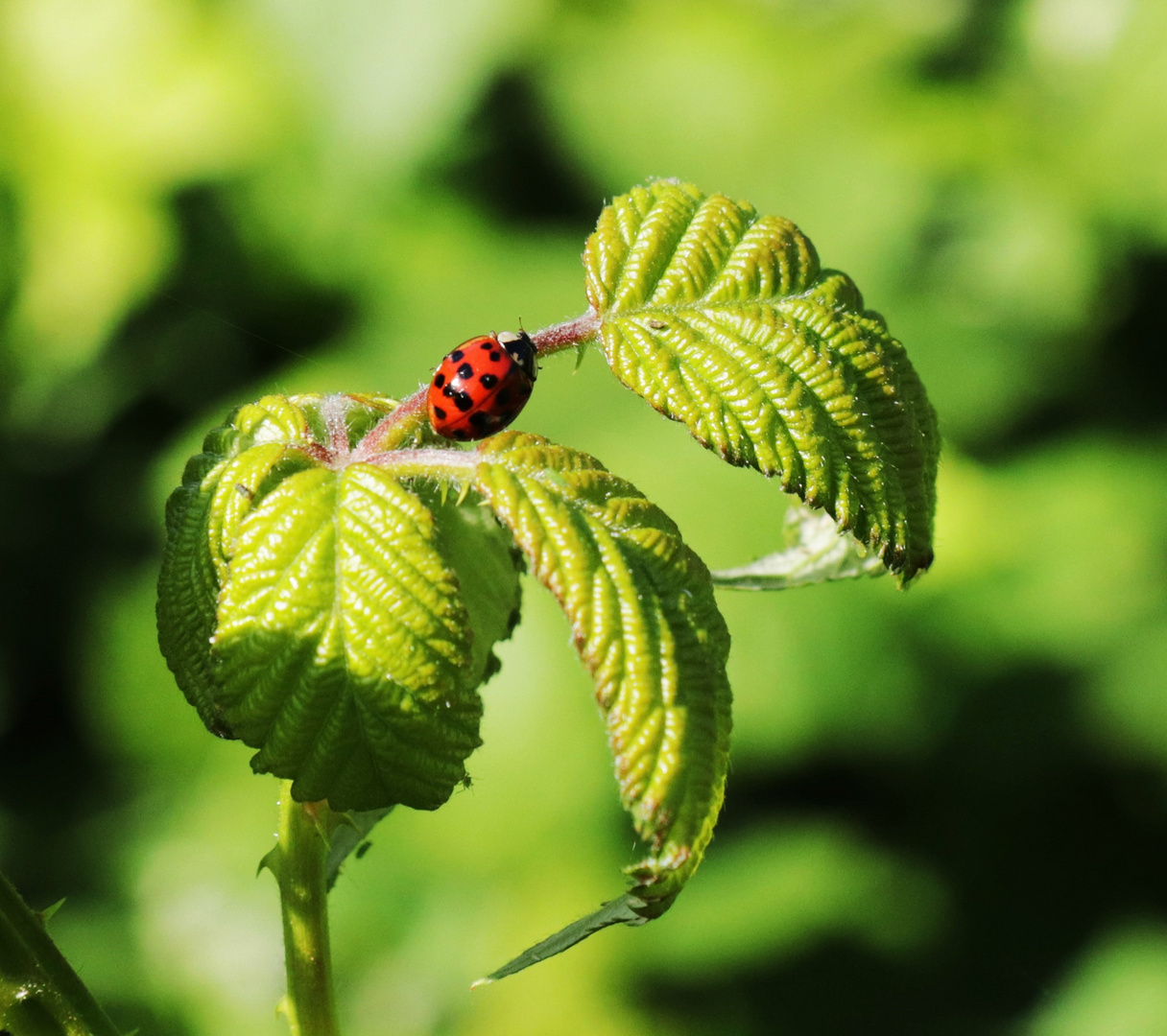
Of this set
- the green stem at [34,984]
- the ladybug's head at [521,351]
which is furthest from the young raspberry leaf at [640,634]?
the green stem at [34,984]

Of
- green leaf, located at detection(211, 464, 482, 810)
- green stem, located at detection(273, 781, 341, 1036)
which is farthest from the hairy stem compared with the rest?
green stem, located at detection(273, 781, 341, 1036)

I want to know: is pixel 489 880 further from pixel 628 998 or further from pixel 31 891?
pixel 31 891

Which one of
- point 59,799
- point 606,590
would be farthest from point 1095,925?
point 606,590

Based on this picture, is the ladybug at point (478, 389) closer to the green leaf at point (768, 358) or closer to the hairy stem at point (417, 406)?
the hairy stem at point (417, 406)

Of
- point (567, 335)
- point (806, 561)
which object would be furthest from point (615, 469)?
point (567, 335)

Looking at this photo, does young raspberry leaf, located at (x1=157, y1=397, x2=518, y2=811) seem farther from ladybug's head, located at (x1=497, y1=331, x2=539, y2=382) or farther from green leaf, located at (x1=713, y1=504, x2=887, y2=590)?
green leaf, located at (x1=713, y1=504, x2=887, y2=590)

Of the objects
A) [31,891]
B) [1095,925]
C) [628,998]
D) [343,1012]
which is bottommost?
[1095,925]

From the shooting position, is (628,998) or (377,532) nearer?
(377,532)
